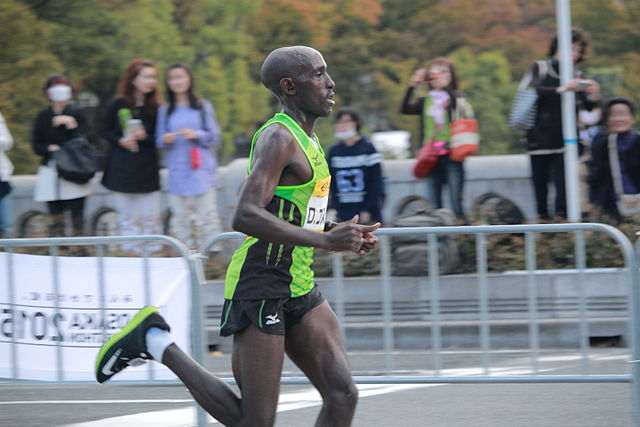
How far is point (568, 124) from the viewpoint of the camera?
31.8 feet

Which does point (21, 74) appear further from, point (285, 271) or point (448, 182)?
point (285, 271)

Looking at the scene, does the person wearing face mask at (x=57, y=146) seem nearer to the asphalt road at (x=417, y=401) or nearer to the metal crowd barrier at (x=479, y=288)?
the asphalt road at (x=417, y=401)

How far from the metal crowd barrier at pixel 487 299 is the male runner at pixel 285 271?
1583mm

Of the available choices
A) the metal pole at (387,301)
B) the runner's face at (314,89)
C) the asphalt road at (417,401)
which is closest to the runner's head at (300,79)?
the runner's face at (314,89)

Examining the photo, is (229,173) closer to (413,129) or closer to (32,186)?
(32,186)

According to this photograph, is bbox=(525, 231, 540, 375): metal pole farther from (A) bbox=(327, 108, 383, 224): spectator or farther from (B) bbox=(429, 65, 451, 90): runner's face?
(B) bbox=(429, 65, 451, 90): runner's face

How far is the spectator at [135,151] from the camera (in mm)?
10000

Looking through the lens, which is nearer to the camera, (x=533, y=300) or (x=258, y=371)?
(x=258, y=371)

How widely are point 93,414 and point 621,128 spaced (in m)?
5.01

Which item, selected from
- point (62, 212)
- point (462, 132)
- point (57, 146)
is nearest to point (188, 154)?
point (57, 146)

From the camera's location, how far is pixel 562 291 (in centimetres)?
637

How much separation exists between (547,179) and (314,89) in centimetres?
605

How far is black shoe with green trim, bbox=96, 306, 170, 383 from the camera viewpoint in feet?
15.9

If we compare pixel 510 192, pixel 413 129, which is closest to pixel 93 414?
pixel 510 192
